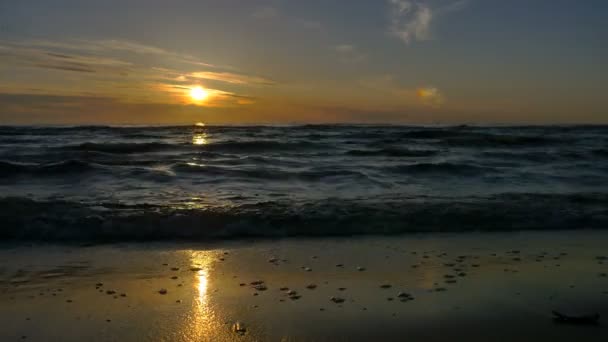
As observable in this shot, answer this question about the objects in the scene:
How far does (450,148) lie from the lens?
22031mm

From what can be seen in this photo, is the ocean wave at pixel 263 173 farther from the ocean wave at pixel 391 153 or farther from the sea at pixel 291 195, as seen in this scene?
the ocean wave at pixel 391 153

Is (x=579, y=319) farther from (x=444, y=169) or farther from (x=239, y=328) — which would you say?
(x=444, y=169)

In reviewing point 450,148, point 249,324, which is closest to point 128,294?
point 249,324

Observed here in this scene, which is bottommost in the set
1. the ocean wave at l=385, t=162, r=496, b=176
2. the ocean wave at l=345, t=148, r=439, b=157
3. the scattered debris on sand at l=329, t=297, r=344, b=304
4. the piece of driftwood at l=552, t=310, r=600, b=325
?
the scattered debris on sand at l=329, t=297, r=344, b=304

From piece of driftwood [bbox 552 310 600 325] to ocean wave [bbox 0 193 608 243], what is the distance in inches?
125

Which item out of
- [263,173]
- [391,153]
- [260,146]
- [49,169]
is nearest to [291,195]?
[263,173]

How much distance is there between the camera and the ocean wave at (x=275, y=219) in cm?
674

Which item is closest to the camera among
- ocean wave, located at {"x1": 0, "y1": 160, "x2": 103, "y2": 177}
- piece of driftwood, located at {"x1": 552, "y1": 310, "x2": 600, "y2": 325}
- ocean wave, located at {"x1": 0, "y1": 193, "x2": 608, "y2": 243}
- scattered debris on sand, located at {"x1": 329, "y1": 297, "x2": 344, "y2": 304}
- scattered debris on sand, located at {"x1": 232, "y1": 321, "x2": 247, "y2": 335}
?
scattered debris on sand, located at {"x1": 232, "y1": 321, "x2": 247, "y2": 335}

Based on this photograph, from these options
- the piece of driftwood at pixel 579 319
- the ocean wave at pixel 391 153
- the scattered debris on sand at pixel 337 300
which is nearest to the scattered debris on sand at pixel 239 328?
the scattered debris on sand at pixel 337 300

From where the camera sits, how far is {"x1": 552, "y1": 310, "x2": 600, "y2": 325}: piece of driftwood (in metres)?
3.84

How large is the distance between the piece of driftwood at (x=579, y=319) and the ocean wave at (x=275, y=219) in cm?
318

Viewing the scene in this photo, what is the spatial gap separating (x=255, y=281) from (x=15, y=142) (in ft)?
72.8

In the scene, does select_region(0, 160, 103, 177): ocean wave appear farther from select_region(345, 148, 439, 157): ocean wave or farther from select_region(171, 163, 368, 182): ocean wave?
select_region(345, 148, 439, 157): ocean wave

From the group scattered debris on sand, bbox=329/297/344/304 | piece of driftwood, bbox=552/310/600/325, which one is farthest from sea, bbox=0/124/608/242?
piece of driftwood, bbox=552/310/600/325
